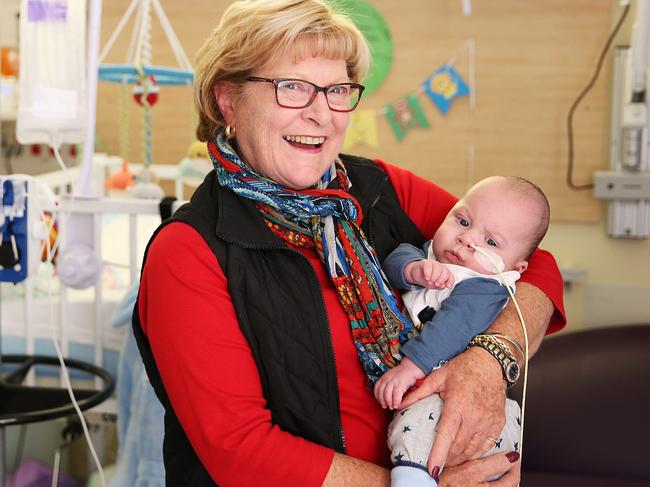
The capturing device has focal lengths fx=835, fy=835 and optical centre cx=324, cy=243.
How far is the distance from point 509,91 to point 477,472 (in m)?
2.01

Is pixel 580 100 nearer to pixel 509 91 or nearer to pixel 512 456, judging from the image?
pixel 509 91

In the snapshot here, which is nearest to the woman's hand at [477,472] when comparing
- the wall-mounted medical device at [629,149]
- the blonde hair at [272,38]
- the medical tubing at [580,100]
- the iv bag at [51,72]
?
the blonde hair at [272,38]

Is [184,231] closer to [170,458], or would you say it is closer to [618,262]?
[170,458]

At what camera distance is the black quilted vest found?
50.0 inches

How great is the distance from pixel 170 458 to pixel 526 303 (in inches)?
25.9

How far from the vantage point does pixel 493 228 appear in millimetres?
1424

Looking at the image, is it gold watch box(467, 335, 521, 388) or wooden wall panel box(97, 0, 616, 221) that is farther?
wooden wall panel box(97, 0, 616, 221)

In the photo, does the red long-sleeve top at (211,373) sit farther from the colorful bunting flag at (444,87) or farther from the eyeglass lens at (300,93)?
the colorful bunting flag at (444,87)

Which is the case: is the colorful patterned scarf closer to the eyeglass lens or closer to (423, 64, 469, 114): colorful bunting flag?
the eyeglass lens

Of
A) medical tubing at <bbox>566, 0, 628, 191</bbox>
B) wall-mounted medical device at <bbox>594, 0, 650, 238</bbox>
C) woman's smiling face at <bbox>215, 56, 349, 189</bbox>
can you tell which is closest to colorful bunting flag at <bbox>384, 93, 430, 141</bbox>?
medical tubing at <bbox>566, 0, 628, 191</bbox>

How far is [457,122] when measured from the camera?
10.1ft

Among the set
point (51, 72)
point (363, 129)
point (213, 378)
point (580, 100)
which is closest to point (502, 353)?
point (213, 378)

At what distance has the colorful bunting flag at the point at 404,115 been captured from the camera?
3098 millimetres

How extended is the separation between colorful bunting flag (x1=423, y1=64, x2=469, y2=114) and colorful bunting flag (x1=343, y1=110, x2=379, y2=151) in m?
0.23
